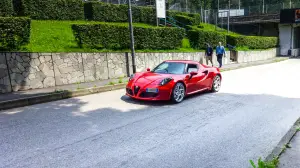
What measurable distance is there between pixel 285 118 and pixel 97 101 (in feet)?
17.9

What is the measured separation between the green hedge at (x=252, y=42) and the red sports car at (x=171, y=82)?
58.8 ft

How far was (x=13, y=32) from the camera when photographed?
9.62 metres

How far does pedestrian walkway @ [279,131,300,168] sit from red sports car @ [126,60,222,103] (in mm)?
3792

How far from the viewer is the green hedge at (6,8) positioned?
48.5 feet

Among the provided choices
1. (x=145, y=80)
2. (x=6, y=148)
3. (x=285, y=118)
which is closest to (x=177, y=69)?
(x=145, y=80)

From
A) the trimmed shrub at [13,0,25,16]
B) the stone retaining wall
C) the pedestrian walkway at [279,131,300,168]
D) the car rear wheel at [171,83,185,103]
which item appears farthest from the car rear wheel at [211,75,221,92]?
the trimmed shrub at [13,0,25,16]

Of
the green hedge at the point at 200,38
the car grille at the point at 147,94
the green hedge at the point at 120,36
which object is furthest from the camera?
the green hedge at the point at 200,38

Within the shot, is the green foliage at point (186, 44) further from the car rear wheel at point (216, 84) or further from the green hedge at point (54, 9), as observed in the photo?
the car rear wheel at point (216, 84)

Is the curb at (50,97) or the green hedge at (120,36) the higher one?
the green hedge at (120,36)

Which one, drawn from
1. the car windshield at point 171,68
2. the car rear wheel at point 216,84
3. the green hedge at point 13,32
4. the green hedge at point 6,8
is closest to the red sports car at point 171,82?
the car windshield at point 171,68

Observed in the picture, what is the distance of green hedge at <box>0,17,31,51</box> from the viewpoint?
9188 mm

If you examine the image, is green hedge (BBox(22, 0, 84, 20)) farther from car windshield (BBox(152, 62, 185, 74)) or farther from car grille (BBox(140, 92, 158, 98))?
car grille (BBox(140, 92, 158, 98))

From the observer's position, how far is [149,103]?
307 inches

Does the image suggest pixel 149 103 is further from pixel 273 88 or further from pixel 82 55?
pixel 273 88
